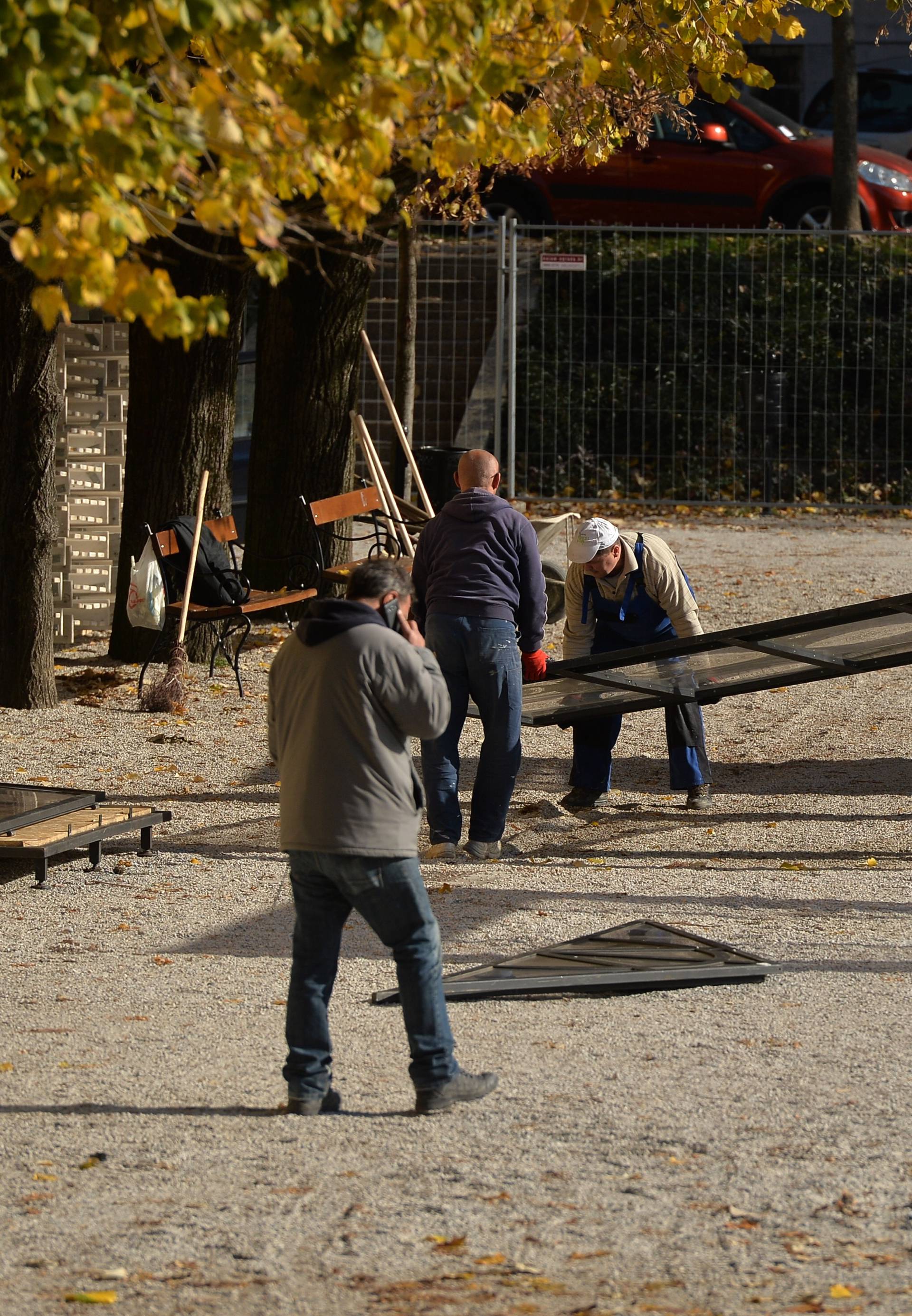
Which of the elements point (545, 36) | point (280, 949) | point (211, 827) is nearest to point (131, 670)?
point (211, 827)

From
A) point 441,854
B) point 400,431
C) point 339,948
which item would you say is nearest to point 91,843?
point 441,854

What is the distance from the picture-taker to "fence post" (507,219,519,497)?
17781 mm

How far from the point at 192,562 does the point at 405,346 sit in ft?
16.2

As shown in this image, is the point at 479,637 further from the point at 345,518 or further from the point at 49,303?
the point at 345,518

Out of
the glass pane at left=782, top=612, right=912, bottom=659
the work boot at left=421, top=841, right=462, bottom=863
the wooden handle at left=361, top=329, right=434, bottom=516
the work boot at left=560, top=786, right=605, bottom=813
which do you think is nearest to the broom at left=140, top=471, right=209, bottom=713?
the wooden handle at left=361, top=329, right=434, bottom=516

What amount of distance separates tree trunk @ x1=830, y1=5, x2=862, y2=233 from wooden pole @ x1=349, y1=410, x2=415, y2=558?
281 inches

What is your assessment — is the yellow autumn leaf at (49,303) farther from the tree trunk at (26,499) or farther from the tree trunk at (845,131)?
the tree trunk at (845,131)

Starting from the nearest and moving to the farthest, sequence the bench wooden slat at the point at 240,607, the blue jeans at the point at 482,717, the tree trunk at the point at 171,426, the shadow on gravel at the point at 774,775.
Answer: the blue jeans at the point at 482,717 → the shadow on gravel at the point at 774,775 → the bench wooden slat at the point at 240,607 → the tree trunk at the point at 171,426

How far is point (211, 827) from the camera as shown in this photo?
8.84 m

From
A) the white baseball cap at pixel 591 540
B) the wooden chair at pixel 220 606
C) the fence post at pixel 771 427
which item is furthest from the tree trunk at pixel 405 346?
the white baseball cap at pixel 591 540

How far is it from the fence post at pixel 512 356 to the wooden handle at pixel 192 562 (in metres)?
6.10

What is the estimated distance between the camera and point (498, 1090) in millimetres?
5285

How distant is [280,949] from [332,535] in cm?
717

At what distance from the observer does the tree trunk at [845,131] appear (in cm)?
1878
